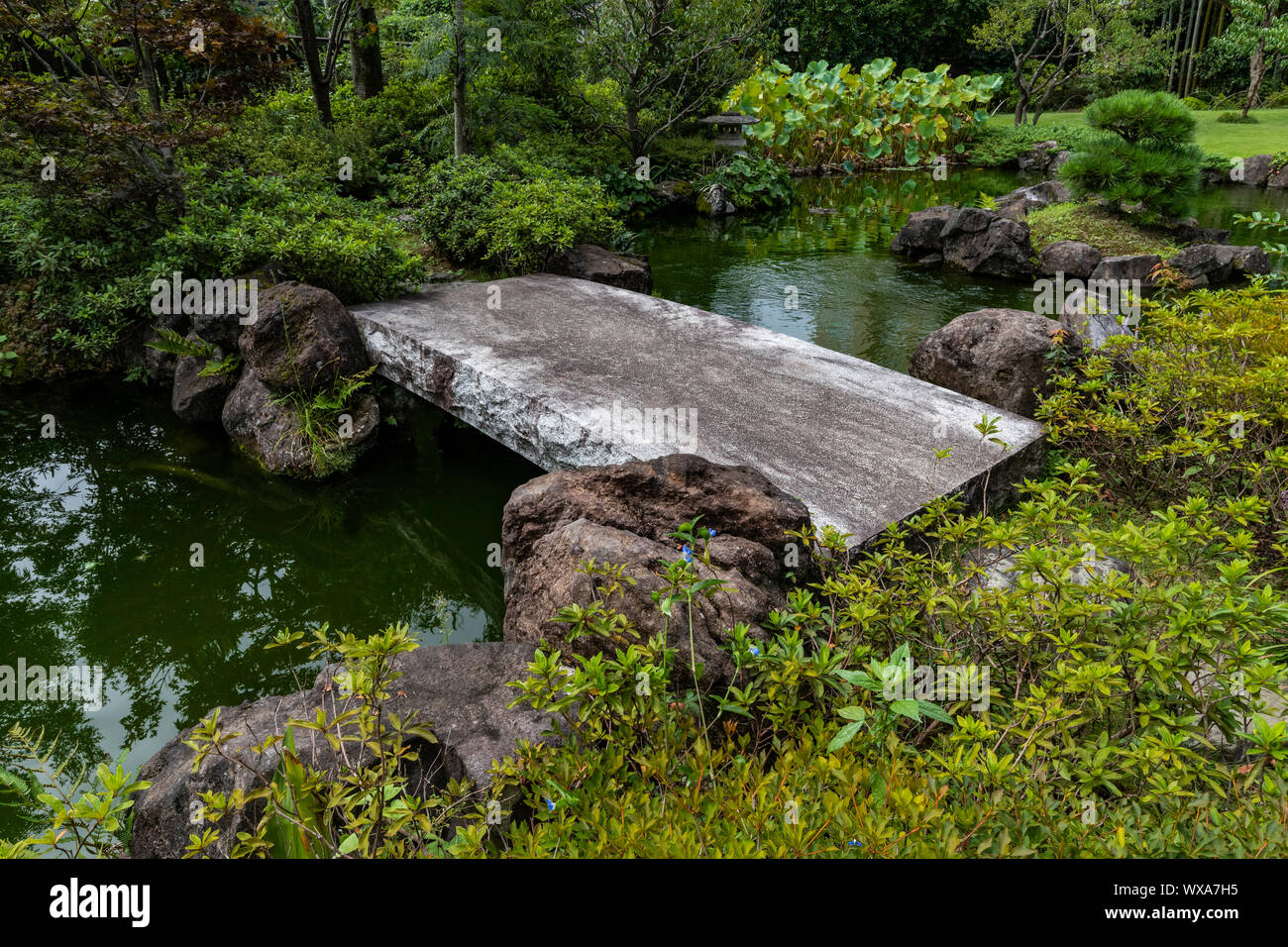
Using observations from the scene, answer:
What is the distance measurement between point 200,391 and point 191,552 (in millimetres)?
1719

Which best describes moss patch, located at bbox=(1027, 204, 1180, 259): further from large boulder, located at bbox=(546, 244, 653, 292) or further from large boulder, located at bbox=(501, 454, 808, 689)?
large boulder, located at bbox=(501, 454, 808, 689)

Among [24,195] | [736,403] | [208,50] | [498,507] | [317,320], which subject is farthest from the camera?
[208,50]

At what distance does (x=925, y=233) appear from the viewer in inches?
391

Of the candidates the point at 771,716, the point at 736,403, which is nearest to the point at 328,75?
the point at 736,403

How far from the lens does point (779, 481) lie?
3418mm

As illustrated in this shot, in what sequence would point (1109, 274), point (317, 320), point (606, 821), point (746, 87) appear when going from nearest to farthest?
1. point (606, 821)
2. point (317, 320)
3. point (1109, 274)
4. point (746, 87)

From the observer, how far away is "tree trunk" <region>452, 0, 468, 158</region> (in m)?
8.35

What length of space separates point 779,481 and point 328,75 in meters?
9.88

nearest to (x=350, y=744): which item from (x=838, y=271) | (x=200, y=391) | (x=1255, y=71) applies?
(x=200, y=391)

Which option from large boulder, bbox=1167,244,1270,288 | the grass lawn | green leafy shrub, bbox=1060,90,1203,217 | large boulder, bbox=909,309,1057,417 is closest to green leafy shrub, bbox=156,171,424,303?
large boulder, bbox=909,309,1057,417

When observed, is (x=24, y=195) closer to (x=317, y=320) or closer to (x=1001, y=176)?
(x=317, y=320)

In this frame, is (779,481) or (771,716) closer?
(771,716)

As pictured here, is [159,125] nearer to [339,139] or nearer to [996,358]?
[339,139]

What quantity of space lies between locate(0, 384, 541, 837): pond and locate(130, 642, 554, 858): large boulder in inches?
34.2
